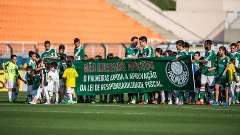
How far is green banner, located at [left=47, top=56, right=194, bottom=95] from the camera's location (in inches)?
848

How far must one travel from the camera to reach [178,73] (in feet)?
70.8

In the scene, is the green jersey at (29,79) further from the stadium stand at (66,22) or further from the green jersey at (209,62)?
the stadium stand at (66,22)

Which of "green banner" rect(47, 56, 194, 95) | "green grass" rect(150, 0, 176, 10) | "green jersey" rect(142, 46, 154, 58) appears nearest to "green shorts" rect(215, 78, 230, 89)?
"green banner" rect(47, 56, 194, 95)

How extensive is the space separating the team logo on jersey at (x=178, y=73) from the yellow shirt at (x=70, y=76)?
2979mm

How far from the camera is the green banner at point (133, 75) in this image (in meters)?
21.5

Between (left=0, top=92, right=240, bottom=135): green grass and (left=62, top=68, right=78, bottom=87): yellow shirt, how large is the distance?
2.30 meters

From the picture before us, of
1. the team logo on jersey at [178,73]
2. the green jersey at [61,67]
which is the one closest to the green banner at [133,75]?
the team logo on jersey at [178,73]

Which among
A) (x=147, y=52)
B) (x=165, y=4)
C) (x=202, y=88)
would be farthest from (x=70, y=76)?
(x=165, y=4)

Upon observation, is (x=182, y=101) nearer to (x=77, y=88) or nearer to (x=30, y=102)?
(x=77, y=88)

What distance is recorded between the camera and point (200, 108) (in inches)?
759

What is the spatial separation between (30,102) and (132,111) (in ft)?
15.5

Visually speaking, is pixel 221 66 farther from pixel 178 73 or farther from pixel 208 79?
pixel 178 73

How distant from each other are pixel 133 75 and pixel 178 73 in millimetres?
1491

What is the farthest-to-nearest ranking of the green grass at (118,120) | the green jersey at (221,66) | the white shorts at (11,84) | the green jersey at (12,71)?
the green jersey at (12,71) < the white shorts at (11,84) < the green jersey at (221,66) < the green grass at (118,120)
